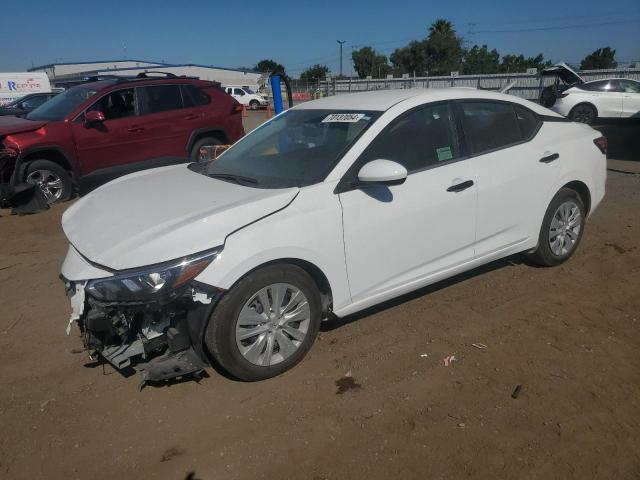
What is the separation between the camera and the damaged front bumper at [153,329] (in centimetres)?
275

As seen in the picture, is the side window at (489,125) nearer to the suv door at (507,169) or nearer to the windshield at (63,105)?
the suv door at (507,169)

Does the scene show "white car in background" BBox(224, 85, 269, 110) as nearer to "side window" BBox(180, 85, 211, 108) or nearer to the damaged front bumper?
"side window" BBox(180, 85, 211, 108)

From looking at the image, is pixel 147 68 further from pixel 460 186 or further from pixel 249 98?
pixel 460 186

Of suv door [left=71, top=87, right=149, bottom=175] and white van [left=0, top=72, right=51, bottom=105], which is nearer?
suv door [left=71, top=87, right=149, bottom=175]

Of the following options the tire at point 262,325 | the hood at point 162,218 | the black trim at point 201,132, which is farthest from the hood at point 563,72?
the tire at point 262,325

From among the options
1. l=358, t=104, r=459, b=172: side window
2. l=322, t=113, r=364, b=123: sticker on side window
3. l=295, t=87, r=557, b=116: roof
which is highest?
l=295, t=87, r=557, b=116: roof

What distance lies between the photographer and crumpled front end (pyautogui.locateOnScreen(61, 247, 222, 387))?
107 inches

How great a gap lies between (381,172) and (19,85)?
33.4 m

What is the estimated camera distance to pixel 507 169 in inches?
158

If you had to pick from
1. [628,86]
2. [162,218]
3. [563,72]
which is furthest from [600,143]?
[628,86]

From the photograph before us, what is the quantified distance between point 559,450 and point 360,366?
1.22m

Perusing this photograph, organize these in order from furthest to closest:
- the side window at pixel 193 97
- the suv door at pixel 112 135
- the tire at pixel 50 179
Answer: the side window at pixel 193 97, the suv door at pixel 112 135, the tire at pixel 50 179

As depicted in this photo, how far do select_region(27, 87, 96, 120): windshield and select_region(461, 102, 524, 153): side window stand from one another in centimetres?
636

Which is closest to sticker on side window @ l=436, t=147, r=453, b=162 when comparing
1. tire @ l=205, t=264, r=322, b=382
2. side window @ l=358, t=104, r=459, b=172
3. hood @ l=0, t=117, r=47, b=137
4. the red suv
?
side window @ l=358, t=104, r=459, b=172
